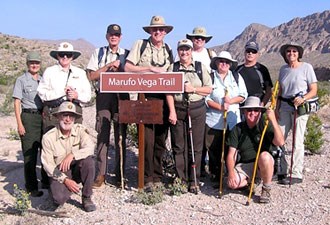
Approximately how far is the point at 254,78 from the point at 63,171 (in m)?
3.11

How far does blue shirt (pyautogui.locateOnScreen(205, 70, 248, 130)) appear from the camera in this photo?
22.8ft

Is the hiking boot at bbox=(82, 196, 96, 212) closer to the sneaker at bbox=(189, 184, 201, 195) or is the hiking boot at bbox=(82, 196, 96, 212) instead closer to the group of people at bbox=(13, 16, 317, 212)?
the group of people at bbox=(13, 16, 317, 212)

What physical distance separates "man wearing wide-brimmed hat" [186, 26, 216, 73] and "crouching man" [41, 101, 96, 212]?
2.03 metres

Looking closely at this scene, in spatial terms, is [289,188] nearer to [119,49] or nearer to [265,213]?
[265,213]

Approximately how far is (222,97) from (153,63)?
3.62ft

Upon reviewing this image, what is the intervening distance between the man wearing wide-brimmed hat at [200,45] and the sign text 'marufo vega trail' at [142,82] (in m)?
0.85

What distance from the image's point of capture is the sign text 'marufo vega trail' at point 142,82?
6.52 meters

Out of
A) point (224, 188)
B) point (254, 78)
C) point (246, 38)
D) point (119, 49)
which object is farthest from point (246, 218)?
point (246, 38)

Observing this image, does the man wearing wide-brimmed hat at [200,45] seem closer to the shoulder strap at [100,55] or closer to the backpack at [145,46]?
the backpack at [145,46]

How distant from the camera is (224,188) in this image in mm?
7094

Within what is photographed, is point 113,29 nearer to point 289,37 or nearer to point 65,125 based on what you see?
point 65,125

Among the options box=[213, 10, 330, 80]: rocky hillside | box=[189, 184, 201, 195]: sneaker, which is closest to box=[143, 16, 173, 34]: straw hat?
box=[189, 184, 201, 195]: sneaker

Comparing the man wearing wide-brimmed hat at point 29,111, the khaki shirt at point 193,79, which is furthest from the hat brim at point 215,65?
the man wearing wide-brimmed hat at point 29,111

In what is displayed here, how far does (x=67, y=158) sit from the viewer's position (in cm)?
629
